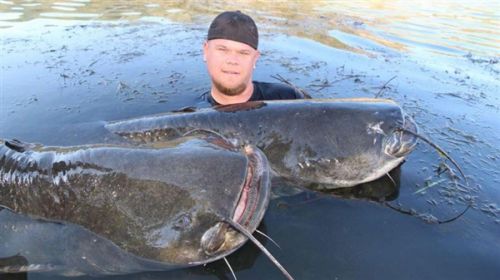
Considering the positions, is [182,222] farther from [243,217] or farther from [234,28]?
[234,28]

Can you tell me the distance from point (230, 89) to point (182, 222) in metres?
2.34

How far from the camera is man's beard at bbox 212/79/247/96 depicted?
13.1ft

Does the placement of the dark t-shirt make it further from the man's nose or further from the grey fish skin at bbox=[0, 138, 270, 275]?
the grey fish skin at bbox=[0, 138, 270, 275]

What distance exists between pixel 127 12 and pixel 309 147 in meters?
9.28

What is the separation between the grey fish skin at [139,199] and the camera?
1.86m

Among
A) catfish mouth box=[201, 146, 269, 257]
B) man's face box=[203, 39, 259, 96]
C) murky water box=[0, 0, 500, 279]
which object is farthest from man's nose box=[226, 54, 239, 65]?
catfish mouth box=[201, 146, 269, 257]

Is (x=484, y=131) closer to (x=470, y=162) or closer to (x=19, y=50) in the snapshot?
(x=470, y=162)

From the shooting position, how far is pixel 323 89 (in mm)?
5262

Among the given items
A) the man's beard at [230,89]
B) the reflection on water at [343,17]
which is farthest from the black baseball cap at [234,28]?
the reflection on water at [343,17]

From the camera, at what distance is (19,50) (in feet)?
22.0

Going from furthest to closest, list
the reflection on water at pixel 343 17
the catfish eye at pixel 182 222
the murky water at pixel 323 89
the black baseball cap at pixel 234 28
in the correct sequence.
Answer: the reflection on water at pixel 343 17 → the black baseball cap at pixel 234 28 → the murky water at pixel 323 89 → the catfish eye at pixel 182 222

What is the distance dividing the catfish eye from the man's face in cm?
227

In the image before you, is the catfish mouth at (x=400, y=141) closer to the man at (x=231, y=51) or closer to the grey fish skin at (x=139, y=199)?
the grey fish skin at (x=139, y=199)

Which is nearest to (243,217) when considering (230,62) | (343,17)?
(230,62)
